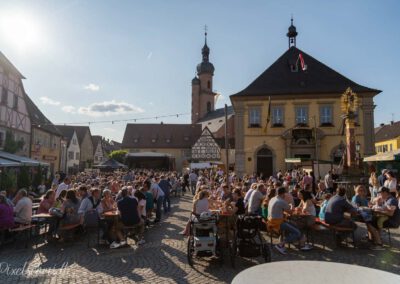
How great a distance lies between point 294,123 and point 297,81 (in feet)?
13.4

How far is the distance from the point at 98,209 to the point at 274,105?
20.6 metres

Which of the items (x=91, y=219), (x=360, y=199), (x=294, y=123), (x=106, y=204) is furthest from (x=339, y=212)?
(x=294, y=123)

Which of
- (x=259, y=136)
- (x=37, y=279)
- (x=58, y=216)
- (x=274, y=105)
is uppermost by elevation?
(x=274, y=105)

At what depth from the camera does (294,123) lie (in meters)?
26.0

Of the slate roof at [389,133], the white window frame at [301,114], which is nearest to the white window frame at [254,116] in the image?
the white window frame at [301,114]

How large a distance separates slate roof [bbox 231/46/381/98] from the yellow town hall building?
0.08 m

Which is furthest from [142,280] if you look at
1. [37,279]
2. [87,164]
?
[87,164]

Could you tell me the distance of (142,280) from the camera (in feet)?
18.4

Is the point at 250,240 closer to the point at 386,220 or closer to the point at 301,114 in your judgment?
the point at 386,220

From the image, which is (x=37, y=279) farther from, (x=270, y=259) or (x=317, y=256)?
(x=317, y=256)

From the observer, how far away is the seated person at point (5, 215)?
7535 millimetres

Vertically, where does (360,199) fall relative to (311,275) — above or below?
above

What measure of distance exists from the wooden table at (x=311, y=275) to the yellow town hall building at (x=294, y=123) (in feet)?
74.5

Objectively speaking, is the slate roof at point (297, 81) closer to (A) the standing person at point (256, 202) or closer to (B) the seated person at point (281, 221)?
(A) the standing person at point (256, 202)
